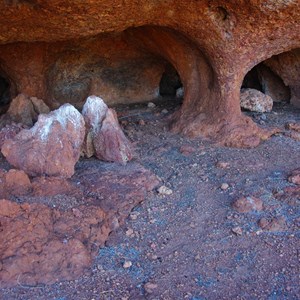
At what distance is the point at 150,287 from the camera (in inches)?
108

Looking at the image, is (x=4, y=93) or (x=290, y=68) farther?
(x=4, y=93)

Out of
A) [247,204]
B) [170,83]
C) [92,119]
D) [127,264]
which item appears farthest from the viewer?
[170,83]

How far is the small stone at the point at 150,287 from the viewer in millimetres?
2711

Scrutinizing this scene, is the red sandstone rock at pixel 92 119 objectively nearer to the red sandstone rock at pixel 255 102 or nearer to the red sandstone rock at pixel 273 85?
the red sandstone rock at pixel 255 102

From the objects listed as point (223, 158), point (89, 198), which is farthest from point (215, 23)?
point (89, 198)

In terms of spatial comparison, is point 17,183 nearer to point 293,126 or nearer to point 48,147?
point 48,147

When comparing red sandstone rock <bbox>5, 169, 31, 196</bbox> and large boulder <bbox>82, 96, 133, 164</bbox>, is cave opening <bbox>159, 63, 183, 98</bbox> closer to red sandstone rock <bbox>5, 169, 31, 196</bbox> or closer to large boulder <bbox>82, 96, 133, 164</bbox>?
large boulder <bbox>82, 96, 133, 164</bbox>

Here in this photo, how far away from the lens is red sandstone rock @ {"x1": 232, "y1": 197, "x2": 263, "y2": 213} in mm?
3406

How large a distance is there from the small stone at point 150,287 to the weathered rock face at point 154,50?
209cm

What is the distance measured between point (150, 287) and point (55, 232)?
0.70 meters

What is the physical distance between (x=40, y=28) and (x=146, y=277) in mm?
2320

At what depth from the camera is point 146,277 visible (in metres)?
2.85

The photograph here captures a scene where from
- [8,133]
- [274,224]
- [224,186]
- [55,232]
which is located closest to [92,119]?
[8,133]

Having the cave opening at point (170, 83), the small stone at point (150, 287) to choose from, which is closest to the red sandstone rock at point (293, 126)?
the cave opening at point (170, 83)
